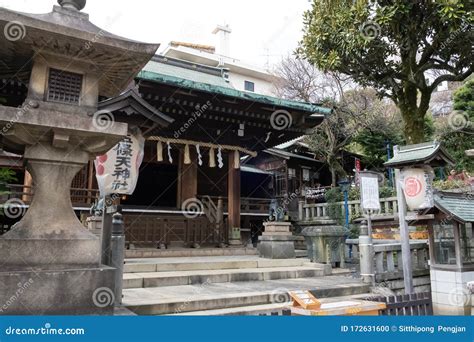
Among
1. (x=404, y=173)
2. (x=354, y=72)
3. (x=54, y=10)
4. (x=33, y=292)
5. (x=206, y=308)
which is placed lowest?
(x=206, y=308)

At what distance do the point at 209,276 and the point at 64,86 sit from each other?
192 inches

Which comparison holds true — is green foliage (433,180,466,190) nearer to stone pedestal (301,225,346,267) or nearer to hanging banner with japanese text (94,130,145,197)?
stone pedestal (301,225,346,267)

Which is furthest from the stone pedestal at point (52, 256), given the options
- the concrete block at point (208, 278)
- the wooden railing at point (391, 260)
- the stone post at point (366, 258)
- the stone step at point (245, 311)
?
the wooden railing at point (391, 260)

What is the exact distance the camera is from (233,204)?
40.8 ft

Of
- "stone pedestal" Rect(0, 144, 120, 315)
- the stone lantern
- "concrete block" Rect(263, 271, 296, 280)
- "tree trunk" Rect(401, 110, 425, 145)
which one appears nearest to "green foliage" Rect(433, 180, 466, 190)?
"tree trunk" Rect(401, 110, 425, 145)

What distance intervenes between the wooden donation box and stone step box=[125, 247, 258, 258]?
6.74m

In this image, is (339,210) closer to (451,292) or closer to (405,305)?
(451,292)

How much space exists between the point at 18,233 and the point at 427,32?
13666 mm

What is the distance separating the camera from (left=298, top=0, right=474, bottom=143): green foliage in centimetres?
1143

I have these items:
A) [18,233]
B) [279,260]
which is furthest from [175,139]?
[18,233]

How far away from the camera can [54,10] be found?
4574 mm

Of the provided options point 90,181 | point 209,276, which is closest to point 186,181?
point 90,181

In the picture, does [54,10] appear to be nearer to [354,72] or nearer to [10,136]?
[10,136]

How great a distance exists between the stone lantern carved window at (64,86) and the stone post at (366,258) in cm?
668
